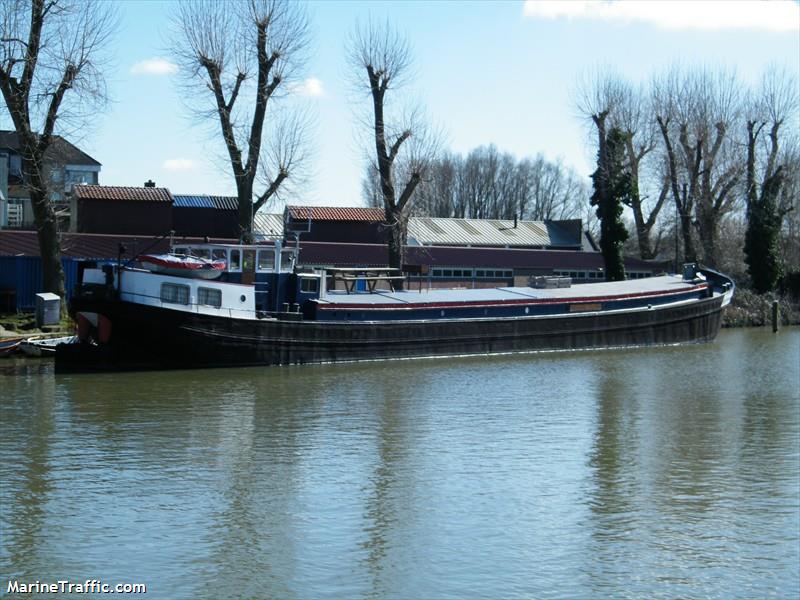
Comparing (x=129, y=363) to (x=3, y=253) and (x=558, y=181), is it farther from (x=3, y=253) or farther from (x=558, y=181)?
(x=558, y=181)

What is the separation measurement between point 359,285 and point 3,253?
45.5 ft

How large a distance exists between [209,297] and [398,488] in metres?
14.4

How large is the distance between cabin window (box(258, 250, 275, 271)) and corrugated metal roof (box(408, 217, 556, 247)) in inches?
1037

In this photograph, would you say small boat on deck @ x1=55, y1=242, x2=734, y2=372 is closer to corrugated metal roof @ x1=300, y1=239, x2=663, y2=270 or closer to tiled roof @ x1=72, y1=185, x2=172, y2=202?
corrugated metal roof @ x1=300, y1=239, x2=663, y2=270

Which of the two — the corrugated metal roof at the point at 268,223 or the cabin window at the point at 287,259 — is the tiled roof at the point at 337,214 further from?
the cabin window at the point at 287,259

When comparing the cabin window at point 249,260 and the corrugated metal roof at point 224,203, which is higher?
the corrugated metal roof at point 224,203

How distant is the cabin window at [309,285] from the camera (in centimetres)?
3031

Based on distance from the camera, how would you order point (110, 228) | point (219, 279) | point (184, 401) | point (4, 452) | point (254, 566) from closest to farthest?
1. point (254, 566)
2. point (4, 452)
3. point (184, 401)
4. point (219, 279)
5. point (110, 228)

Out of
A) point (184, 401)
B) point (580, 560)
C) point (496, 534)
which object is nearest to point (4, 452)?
point (184, 401)

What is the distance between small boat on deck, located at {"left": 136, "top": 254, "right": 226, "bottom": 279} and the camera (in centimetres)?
2756

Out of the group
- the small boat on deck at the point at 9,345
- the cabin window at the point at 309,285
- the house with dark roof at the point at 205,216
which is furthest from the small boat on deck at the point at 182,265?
the house with dark roof at the point at 205,216

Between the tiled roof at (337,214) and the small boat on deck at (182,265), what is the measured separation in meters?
22.7

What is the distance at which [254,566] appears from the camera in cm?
1158

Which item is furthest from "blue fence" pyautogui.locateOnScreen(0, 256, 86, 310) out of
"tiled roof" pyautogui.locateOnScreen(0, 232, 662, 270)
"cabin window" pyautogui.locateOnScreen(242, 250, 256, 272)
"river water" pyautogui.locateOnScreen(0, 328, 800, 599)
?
"river water" pyautogui.locateOnScreen(0, 328, 800, 599)
